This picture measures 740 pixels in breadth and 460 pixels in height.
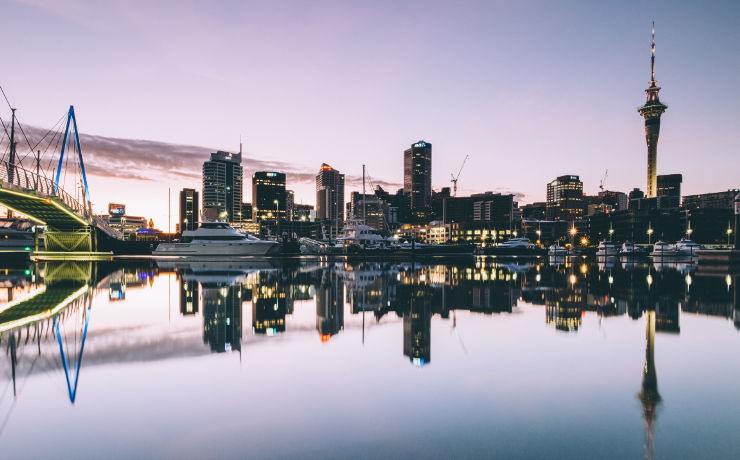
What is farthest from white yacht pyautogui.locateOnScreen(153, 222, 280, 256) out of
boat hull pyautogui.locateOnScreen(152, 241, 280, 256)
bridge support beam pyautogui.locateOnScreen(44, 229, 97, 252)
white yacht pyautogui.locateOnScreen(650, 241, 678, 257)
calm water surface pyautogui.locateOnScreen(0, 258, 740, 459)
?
white yacht pyautogui.locateOnScreen(650, 241, 678, 257)

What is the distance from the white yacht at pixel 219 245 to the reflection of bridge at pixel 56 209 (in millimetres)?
8970

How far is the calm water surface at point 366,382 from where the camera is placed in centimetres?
476

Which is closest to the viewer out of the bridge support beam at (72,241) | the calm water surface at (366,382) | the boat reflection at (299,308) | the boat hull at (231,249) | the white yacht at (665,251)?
the calm water surface at (366,382)

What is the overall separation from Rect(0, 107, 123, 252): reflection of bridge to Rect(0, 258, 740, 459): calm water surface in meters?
30.2

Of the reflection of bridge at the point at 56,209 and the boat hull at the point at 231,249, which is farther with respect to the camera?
the boat hull at the point at 231,249

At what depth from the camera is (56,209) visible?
43.7 meters

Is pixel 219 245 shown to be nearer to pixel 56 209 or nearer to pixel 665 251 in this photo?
pixel 56 209

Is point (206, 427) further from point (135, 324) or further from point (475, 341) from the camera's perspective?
point (135, 324)

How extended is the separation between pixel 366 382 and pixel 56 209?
49.6 m

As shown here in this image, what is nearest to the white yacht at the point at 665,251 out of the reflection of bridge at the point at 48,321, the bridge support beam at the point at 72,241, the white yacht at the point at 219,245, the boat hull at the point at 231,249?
the boat hull at the point at 231,249

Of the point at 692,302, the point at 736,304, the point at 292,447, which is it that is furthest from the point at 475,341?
the point at 736,304

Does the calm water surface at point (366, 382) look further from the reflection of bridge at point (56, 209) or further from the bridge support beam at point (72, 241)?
the bridge support beam at point (72, 241)

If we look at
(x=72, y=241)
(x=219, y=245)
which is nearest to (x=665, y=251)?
(x=219, y=245)

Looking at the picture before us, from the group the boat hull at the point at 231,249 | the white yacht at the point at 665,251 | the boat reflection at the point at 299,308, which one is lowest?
the white yacht at the point at 665,251
